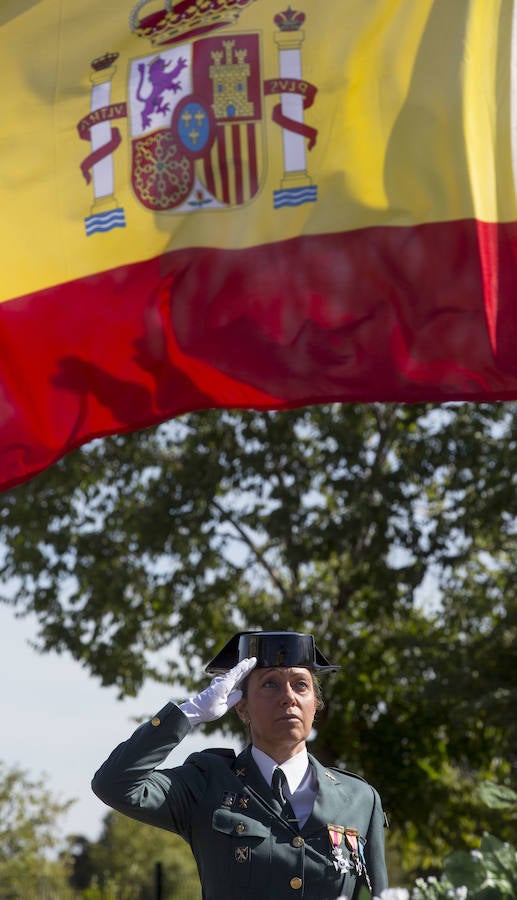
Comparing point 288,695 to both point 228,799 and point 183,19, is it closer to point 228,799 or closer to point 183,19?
point 228,799

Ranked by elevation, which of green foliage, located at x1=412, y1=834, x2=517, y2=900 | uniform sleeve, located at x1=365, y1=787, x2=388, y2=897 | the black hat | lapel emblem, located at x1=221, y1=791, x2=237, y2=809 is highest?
the black hat

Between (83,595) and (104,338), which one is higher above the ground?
(83,595)

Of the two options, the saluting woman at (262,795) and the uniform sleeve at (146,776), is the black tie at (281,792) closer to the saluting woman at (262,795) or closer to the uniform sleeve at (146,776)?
the saluting woman at (262,795)

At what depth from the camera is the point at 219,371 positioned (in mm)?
4273

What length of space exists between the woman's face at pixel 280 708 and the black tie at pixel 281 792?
0.14ft

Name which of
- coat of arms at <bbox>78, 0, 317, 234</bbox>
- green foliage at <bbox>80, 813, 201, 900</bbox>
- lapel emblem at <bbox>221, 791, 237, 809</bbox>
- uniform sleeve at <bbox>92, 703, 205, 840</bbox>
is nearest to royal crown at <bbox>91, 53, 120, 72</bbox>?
coat of arms at <bbox>78, 0, 317, 234</bbox>

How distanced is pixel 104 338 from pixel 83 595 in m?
11.0

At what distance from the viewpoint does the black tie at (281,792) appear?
12.4ft

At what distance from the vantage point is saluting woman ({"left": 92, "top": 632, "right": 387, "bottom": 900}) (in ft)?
11.8

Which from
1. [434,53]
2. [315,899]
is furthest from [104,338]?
[315,899]

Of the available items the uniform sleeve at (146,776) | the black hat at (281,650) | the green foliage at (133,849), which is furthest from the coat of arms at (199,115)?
the green foliage at (133,849)

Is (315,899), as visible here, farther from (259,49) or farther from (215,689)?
(259,49)

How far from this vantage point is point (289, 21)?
449 centimetres

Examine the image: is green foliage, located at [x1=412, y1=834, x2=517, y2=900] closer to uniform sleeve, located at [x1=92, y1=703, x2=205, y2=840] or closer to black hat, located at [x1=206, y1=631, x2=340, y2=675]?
uniform sleeve, located at [x1=92, y1=703, x2=205, y2=840]
